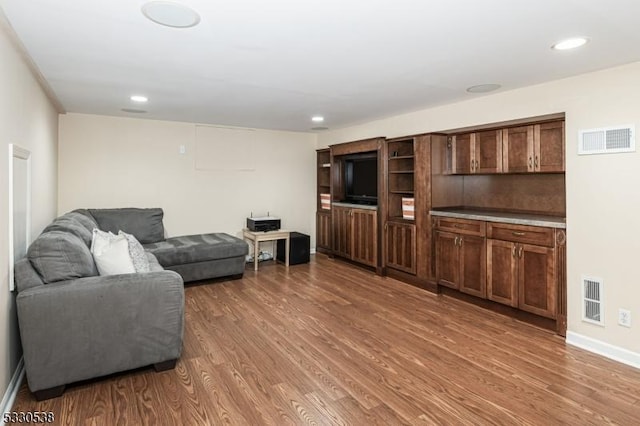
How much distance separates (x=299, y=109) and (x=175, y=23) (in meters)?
2.47

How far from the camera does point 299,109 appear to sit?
4.48m

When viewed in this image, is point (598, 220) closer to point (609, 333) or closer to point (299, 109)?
point (609, 333)

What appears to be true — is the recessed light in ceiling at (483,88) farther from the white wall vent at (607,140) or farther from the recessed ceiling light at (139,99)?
the recessed ceiling light at (139,99)

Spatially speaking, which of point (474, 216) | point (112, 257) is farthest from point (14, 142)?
point (474, 216)

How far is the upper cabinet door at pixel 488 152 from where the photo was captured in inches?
149

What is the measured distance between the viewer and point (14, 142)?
7.63 ft

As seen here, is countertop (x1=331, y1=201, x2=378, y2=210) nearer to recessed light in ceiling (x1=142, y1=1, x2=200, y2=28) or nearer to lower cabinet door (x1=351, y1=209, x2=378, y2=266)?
lower cabinet door (x1=351, y1=209, x2=378, y2=266)

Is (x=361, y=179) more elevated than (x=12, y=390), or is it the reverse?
(x=361, y=179)

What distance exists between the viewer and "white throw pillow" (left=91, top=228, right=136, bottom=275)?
8.63ft

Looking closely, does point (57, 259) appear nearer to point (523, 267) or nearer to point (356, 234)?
point (523, 267)

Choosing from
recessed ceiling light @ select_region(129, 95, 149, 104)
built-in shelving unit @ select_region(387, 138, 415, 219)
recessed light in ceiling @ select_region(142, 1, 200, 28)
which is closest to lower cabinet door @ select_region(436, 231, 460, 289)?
built-in shelving unit @ select_region(387, 138, 415, 219)

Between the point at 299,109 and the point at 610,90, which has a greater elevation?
the point at 299,109

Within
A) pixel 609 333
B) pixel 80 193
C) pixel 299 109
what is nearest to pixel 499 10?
pixel 609 333

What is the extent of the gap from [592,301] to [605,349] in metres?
0.36
